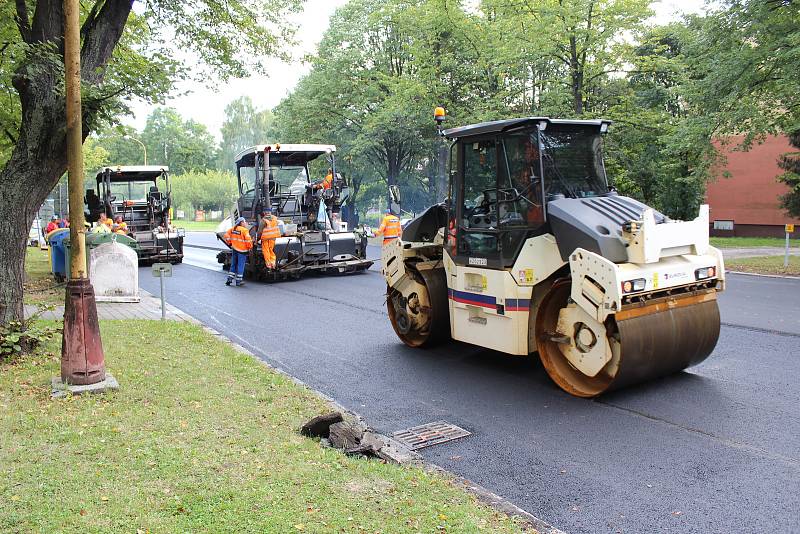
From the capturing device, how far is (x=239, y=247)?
1477cm

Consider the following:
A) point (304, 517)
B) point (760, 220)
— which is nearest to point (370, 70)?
point (760, 220)

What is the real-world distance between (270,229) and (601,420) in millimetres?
10745

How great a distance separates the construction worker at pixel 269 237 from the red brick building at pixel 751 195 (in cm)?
2278

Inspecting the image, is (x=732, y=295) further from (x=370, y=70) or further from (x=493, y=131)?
(x=370, y=70)

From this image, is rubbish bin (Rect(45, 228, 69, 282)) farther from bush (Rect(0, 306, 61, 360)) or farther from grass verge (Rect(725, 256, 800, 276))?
grass verge (Rect(725, 256, 800, 276))

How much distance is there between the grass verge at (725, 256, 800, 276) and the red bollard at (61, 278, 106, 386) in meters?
15.5

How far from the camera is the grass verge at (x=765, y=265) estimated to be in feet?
53.8

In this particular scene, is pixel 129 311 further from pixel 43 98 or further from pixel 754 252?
pixel 754 252

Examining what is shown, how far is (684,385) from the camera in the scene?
640cm

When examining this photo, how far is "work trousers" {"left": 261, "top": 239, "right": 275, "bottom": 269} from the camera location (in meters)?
15.1

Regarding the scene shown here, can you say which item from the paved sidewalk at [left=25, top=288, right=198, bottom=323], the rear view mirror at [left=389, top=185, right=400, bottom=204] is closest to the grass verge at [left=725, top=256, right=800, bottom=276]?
the rear view mirror at [left=389, top=185, right=400, bottom=204]

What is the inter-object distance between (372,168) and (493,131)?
31764 mm

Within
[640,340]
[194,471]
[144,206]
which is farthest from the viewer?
[144,206]

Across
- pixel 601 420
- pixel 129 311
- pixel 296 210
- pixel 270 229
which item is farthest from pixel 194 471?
pixel 296 210
